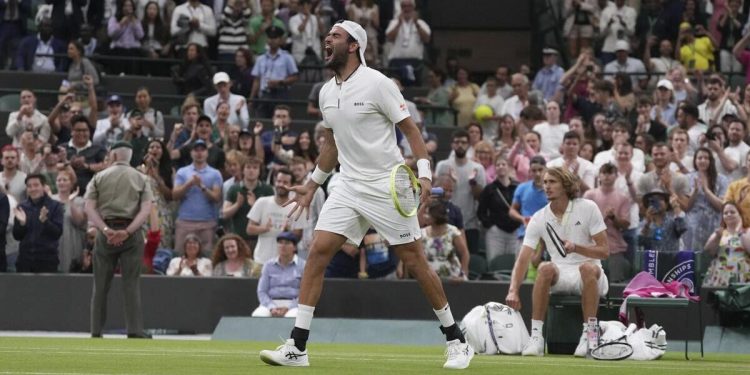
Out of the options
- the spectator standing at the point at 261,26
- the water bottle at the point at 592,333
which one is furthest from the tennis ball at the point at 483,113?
the water bottle at the point at 592,333

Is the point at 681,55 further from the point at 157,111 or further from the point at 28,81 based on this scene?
the point at 28,81

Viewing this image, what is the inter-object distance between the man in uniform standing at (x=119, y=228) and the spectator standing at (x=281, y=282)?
1634 millimetres

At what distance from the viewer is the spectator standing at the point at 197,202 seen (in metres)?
19.1

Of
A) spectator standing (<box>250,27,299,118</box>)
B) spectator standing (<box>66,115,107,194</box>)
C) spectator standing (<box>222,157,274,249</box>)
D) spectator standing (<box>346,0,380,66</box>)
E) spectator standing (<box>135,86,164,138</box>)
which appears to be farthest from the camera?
spectator standing (<box>346,0,380,66</box>)

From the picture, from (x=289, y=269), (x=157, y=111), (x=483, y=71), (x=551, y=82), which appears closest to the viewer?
(x=289, y=269)

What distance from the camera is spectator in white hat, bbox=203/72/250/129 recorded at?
2180cm

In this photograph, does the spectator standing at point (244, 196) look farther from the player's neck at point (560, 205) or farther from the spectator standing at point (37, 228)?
the player's neck at point (560, 205)

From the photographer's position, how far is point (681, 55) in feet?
80.7

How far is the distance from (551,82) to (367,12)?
3.31 meters

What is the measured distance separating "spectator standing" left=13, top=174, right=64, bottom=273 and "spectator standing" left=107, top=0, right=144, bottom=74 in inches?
257

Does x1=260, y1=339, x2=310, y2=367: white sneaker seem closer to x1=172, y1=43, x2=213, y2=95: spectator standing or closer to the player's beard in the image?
the player's beard

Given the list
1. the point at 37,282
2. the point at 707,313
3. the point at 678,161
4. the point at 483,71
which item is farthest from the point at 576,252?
the point at 483,71

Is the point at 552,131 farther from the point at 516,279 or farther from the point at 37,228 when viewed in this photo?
the point at 516,279

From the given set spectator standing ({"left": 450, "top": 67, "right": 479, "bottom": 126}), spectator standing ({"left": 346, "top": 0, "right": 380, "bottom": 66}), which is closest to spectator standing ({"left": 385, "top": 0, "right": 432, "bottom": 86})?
spectator standing ({"left": 346, "top": 0, "right": 380, "bottom": 66})
